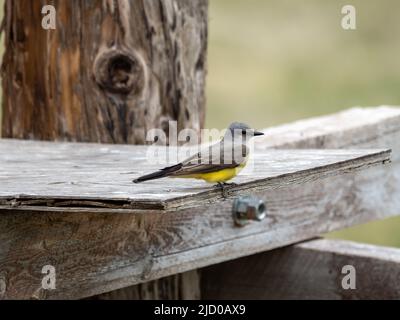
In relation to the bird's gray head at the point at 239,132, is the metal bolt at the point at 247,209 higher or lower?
lower

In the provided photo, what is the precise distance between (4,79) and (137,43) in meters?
0.57

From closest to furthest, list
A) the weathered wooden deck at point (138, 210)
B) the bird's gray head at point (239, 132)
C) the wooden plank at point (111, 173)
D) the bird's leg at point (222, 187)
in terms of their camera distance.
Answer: the wooden plank at point (111, 173), the weathered wooden deck at point (138, 210), the bird's leg at point (222, 187), the bird's gray head at point (239, 132)

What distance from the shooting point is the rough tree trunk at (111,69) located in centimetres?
454

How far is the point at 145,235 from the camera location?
3859 millimetres

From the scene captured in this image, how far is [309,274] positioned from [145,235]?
985mm

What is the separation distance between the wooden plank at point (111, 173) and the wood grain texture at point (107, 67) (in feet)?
0.52

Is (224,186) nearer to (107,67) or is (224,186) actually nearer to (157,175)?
(157,175)

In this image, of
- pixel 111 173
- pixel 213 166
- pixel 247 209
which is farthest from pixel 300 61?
pixel 213 166

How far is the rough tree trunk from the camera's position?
4.54 meters

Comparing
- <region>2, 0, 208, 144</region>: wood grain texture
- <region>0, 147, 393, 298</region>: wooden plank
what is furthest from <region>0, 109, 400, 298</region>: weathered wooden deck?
<region>2, 0, 208, 144</region>: wood grain texture

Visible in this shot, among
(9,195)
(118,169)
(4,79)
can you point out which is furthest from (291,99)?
(9,195)

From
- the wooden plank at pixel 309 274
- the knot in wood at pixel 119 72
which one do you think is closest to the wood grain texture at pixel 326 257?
the wooden plank at pixel 309 274

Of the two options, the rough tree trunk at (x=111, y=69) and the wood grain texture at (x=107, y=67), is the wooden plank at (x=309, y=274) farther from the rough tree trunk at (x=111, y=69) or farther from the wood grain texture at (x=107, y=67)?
the wood grain texture at (x=107, y=67)

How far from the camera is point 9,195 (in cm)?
329
